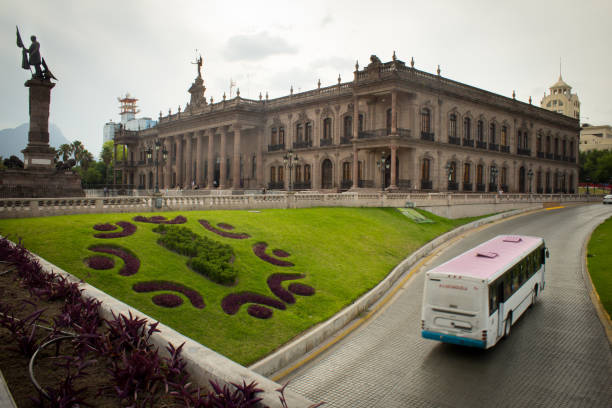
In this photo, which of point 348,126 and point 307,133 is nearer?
point 348,126

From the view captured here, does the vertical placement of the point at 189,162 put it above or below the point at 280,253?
above

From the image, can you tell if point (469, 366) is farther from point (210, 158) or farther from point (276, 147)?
point (210, 158)

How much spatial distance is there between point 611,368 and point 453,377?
14.0ft

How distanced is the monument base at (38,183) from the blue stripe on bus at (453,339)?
26162 millimetres

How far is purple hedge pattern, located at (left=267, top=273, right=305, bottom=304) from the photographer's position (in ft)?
48.4

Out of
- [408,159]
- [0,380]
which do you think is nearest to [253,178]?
[408,159]

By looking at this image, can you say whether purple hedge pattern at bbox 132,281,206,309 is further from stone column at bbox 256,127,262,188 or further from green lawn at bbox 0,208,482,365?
stone column at bbox 256,127,262,188

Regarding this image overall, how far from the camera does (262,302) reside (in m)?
14.0

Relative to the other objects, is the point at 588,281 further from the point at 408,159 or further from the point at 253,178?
the point at 253,178

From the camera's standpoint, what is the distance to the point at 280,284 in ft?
51.9

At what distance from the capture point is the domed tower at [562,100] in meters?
143

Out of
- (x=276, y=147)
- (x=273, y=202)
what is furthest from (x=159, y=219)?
(x=276, y=147)

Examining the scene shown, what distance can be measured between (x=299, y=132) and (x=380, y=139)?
576 inches

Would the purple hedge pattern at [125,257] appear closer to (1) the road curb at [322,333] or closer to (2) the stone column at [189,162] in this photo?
(1) the road curb at [322,333]
